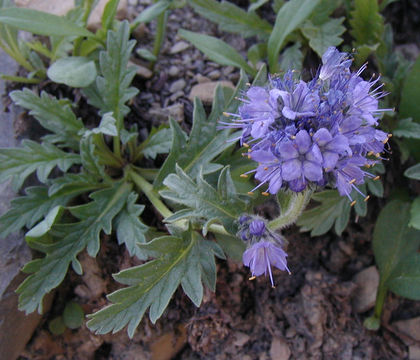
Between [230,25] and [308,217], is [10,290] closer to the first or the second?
[308,217]

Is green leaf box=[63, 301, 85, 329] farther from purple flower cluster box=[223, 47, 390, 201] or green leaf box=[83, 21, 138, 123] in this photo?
purple flower cluster box=[223, 47, 390, 201]

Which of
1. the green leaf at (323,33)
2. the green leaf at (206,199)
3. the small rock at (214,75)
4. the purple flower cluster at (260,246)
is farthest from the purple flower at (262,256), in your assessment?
the small rock at (214,75)

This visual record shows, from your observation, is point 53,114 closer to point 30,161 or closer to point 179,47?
point 30,161

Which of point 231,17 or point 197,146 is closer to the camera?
point 197,146

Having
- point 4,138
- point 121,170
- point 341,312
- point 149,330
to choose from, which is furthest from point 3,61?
point 341,312

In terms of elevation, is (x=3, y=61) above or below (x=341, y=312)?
above

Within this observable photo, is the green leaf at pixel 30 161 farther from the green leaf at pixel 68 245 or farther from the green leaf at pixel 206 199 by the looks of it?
the green leaf at pixel 206 199

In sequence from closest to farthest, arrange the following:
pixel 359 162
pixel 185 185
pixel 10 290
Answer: pixel 359 162 < pixel 185 185 < pixel 10 290

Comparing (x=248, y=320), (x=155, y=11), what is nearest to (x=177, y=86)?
(x=155, y=11)
